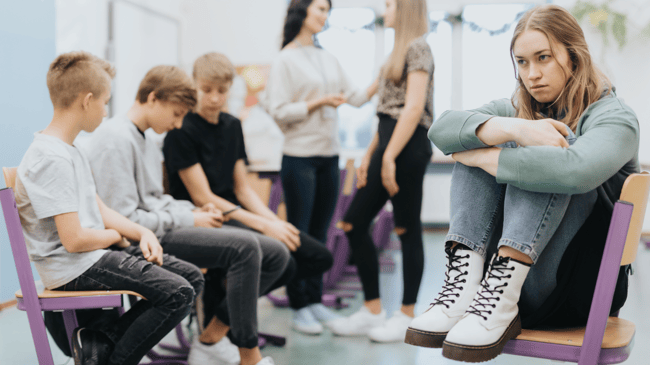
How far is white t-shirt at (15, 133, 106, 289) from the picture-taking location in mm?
1192

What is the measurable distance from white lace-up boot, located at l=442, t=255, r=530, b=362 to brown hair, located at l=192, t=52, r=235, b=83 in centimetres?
123

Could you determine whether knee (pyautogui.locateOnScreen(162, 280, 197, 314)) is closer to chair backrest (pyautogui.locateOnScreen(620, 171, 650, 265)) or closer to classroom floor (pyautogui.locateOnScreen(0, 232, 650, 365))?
classroom floor (pyautogui.locateOnScreen(0, 232, 650, 365))

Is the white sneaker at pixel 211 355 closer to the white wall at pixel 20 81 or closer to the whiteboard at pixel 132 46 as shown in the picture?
Result: the white wall at pixel 20 81

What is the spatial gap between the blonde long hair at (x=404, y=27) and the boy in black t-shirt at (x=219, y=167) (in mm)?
646

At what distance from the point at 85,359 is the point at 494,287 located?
984 millimetres

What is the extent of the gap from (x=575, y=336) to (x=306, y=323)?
133 cm

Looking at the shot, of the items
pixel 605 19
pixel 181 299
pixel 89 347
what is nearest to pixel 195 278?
pixel 181 299

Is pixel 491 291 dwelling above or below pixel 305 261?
above

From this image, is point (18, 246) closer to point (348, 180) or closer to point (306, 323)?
point (306, 323)

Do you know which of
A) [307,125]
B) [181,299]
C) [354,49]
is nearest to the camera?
[181,299]

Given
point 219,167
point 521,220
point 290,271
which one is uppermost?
A: point 521,220

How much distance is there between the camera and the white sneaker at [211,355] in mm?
1707

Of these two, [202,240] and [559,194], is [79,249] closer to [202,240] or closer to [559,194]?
[202,240]

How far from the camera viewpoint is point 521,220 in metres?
0.90
